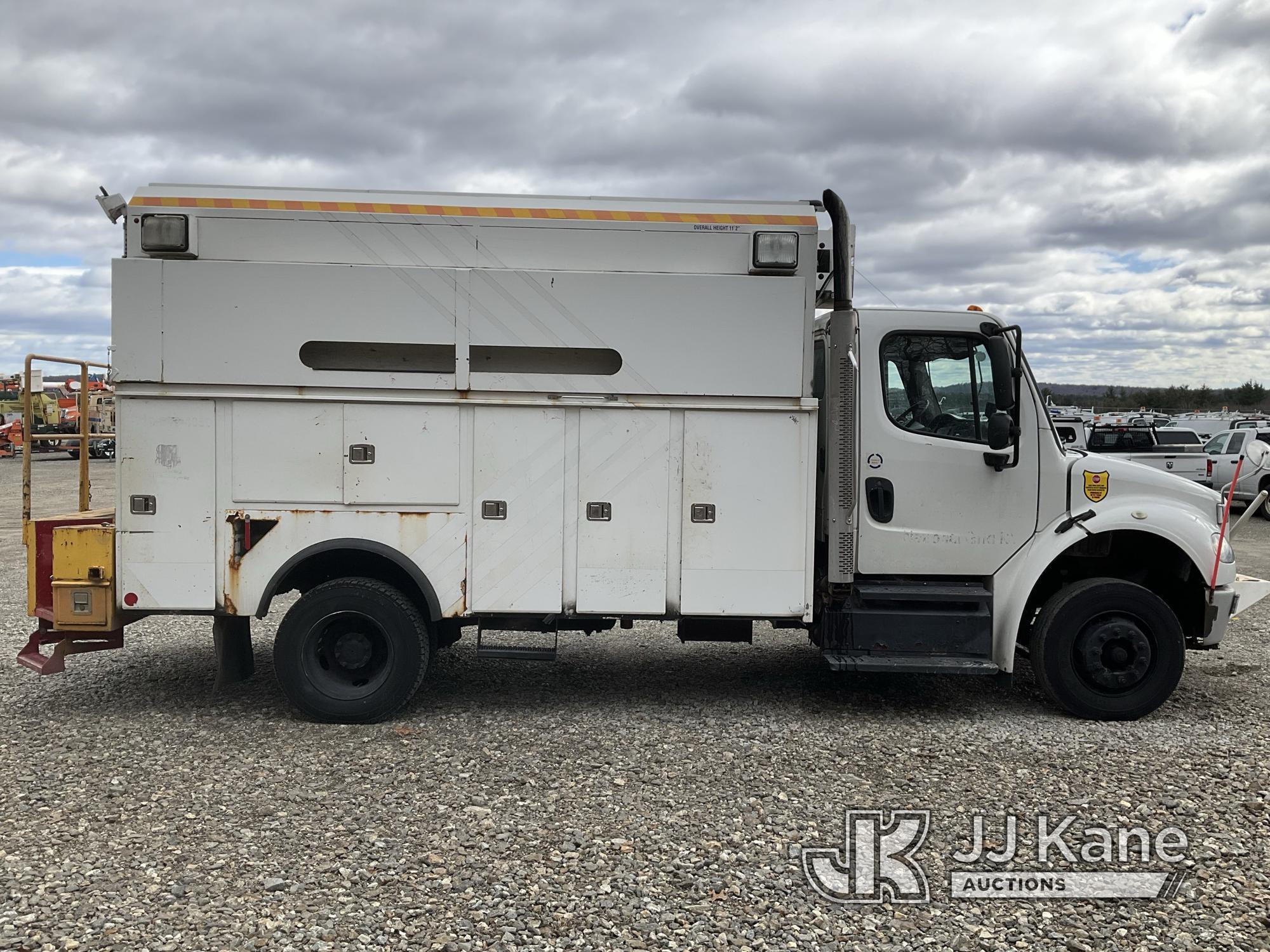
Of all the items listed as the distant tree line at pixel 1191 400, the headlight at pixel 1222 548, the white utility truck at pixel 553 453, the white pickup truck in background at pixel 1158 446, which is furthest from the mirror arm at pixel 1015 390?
the distant tree line at pixel 1191 400

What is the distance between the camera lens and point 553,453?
600 centimetres

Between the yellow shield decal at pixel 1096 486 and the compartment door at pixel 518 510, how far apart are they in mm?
3257

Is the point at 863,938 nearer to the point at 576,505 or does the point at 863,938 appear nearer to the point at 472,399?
the point at 576,505

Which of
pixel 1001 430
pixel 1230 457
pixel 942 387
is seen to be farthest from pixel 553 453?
pixel 1230 457

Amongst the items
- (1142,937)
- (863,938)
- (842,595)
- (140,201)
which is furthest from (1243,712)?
(140,201)

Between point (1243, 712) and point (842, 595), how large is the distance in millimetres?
2776

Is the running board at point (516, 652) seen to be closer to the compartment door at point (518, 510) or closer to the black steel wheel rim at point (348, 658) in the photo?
the compartment door at point (518, 510)

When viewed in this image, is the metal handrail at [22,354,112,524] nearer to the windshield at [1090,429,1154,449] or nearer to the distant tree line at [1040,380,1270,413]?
the windshield at [1090,429,1154,449]

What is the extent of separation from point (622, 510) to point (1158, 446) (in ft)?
57.0

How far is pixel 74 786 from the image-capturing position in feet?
16.6

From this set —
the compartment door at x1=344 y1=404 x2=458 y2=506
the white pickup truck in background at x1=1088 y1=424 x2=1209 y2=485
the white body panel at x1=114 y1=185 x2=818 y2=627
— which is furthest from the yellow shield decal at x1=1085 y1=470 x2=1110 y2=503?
the white pickup truck in background at x1=1088 y1=424 x2=1209 y2=485

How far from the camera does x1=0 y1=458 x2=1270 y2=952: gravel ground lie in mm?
3752

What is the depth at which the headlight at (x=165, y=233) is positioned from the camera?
5770 mm

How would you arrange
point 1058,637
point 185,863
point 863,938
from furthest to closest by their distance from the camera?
1. point 1058,637
2. point 185,863
3. point 863,938
